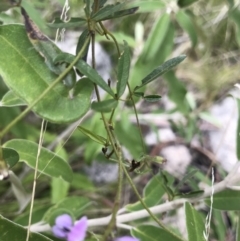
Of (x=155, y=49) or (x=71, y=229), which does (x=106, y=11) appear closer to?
(x=71, y=229)

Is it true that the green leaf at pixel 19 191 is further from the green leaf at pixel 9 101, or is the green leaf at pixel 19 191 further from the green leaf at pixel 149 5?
the green leaf at pixel 149 5

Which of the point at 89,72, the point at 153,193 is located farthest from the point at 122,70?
the point at 153,193

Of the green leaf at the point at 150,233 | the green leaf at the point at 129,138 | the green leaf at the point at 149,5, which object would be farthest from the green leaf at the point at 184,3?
the green leaf at the point at 150,233

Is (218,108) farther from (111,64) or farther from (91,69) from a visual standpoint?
(91,69)


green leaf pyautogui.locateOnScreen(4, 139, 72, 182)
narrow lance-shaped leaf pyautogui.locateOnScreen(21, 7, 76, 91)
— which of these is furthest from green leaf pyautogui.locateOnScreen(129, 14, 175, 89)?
narrow lance-shaped leaf pyautogui.locateOnScreen(21, 7, 76, 91)

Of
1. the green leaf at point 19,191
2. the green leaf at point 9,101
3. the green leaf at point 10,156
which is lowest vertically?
the green leaf at point 19,191
